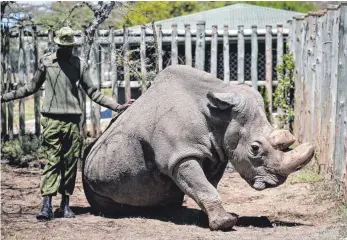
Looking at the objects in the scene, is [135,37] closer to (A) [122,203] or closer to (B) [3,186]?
(B) [3,186]

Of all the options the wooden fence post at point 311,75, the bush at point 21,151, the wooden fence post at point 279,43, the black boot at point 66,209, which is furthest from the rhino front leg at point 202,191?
the wooden fence post at point 279,43

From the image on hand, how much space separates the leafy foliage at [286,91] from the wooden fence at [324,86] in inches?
7.6

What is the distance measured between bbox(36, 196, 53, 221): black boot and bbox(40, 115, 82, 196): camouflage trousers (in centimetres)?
8

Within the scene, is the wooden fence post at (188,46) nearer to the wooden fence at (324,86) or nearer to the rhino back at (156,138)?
the wooden fence at (324,86)

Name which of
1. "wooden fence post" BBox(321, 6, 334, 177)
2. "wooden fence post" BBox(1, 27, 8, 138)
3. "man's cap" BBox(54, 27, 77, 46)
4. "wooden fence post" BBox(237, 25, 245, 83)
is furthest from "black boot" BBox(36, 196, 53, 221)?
"wooden fence post" BBox(237, 25, 245, 83)

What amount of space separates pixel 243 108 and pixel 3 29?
7085 mm

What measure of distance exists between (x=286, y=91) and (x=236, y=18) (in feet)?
30.8

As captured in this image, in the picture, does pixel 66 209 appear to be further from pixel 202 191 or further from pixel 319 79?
pixel 319 79

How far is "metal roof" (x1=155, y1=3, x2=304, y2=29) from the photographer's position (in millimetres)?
22078

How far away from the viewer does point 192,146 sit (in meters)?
7.20

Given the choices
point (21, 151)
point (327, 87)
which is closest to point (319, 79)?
point (327, 87)

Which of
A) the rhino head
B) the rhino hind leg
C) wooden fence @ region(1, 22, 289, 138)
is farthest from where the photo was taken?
wooden fence @ region(1, 22, 289, 138)

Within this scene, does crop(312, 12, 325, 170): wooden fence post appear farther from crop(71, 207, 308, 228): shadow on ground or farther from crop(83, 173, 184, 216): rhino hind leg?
crop(83, 173, 184, 216): rhino hind leg

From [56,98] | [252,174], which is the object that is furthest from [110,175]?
[252,174]
